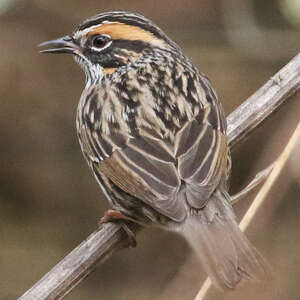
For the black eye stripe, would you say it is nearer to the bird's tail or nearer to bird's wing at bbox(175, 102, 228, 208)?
bird's wing at bbox(175, 102, 228, 208)

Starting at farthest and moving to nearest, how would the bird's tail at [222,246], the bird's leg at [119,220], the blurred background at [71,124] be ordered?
1. the blurred background at [71,124]
2. the bird's leg at [119,220]
3. the bird's tail at [222,246]

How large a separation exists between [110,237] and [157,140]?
620 millimetres

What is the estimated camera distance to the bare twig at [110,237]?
5.68 metres

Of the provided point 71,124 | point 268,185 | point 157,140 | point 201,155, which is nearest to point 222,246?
point 268,185

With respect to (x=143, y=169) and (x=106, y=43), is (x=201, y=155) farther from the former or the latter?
(x=106, y=43)

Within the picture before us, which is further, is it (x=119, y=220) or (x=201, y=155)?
(x=119, y=220)

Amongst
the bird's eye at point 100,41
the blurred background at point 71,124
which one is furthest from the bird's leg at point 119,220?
the blurred background at point 71,124

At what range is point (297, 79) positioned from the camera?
6477 mm

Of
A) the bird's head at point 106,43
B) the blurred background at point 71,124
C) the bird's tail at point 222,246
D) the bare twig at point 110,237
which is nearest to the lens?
the bird's tail at point 222,246

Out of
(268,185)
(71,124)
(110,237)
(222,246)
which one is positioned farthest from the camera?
(71,124)

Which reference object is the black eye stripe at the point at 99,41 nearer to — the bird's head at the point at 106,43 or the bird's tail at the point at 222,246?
the bird's head at the point at 106,43

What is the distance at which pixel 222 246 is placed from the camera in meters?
5.67

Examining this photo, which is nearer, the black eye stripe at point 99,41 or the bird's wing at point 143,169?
the bird's wing at point 143,169

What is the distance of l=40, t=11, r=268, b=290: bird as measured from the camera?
18.9ft
